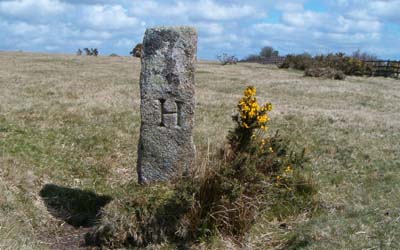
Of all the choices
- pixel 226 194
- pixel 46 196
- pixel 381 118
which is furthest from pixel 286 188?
pixel 381 118

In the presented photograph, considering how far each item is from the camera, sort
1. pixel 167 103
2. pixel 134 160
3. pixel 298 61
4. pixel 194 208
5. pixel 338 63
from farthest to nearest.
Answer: pixel 298 61
pixel 338 63
pixel 134 160
pixel 167 103
pixel 194 208

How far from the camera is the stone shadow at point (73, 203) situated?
768 cm

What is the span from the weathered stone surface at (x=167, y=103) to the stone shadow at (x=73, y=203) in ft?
2.88

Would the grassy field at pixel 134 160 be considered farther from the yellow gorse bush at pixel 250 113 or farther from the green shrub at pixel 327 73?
the green shrub at pixel 327 73

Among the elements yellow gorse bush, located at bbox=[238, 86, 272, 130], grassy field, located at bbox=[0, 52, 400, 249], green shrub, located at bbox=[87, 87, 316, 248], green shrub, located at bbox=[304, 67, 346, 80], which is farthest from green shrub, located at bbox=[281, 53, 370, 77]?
green shrub, located at bbox=[87, 87, 316, 248]

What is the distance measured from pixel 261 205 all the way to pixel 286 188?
66 centimetres

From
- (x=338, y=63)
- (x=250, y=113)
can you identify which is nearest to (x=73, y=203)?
(x=250, y=113)

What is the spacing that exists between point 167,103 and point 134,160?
2.74m

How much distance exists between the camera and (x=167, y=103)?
738cm

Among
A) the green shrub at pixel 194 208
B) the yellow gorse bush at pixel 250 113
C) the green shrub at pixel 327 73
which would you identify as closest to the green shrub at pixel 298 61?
the green shrub at pixel 327 73

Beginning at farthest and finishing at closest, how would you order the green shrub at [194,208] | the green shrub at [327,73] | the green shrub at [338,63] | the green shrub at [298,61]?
the green shrub at [298,61], the green shrub at [338,63], the green shrub at [327,73], the green shrub at [194,208]

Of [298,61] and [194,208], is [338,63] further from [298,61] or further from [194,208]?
[194,208]

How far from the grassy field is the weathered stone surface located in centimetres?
44

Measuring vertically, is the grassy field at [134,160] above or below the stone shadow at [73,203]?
above
